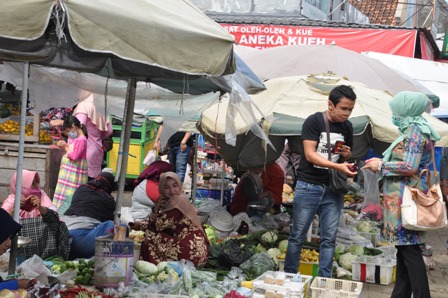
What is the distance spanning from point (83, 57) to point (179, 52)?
73 cm

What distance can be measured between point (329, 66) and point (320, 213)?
4.10 m

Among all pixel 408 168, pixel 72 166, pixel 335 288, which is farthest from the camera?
pixel 72 166

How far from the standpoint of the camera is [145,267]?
23.4 feet

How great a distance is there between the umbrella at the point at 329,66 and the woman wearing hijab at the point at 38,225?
4172 millimetres

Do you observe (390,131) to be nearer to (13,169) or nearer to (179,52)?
(179,52)

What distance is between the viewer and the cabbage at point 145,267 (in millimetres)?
7105

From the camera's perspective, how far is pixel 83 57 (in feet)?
17.4

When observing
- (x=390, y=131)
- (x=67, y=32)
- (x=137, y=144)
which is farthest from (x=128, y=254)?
(x=137, y=144)

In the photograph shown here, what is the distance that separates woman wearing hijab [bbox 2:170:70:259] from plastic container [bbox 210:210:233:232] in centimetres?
279

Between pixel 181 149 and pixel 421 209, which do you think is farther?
pixel 181 149

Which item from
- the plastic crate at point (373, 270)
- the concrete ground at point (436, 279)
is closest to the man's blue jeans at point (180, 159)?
the concrete ground at point (436, 279)

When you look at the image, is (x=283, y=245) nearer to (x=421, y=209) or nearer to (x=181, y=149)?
(x=421, y=209)

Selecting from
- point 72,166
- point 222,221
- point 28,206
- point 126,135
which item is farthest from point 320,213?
point 72,166

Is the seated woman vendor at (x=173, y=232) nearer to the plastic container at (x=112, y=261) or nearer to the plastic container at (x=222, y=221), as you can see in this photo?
the plastic container at (x=112, y=261)
